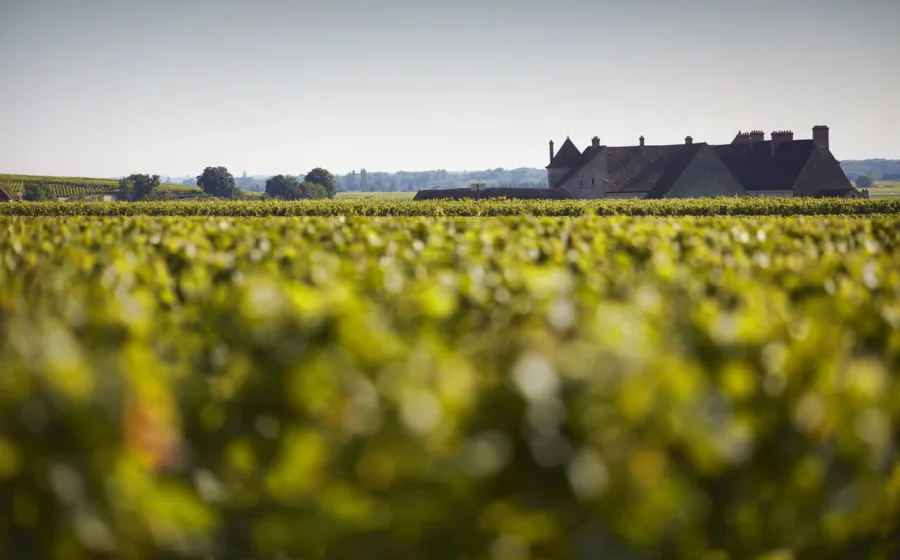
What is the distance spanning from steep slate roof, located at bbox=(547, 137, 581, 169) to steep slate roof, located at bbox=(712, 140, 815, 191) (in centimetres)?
1543

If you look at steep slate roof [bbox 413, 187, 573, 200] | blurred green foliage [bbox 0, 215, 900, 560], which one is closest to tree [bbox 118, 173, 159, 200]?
steep slate roof [bbox 413, 187, 573, 200]

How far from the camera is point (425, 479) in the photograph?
1994mm

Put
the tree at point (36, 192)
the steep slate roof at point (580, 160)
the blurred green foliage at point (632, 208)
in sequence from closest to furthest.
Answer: the blurred green foliage at point (632, 208) → the steep slate roof at point (580, 160) → the tree at point (36, 192)

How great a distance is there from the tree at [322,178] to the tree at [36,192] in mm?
51489

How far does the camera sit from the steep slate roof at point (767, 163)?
67.8m

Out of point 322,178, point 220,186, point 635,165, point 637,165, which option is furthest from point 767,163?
point 220,186

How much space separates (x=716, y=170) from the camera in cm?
6384

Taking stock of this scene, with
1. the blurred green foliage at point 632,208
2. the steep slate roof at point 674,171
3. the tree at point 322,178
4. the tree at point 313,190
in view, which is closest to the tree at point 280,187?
the tree at point 313,190

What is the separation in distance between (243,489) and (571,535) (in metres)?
0.99

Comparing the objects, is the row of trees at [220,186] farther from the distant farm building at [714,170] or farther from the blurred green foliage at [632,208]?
the blurred green foliage at [632,208]

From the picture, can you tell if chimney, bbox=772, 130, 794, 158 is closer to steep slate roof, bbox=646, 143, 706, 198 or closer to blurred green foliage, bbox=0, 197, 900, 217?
steep slate roof, bbox=646, 143, 706, 198

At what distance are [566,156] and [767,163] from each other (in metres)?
20.6

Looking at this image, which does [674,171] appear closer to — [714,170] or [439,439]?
[714,170]

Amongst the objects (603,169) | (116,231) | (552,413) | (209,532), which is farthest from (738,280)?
(603,169)
